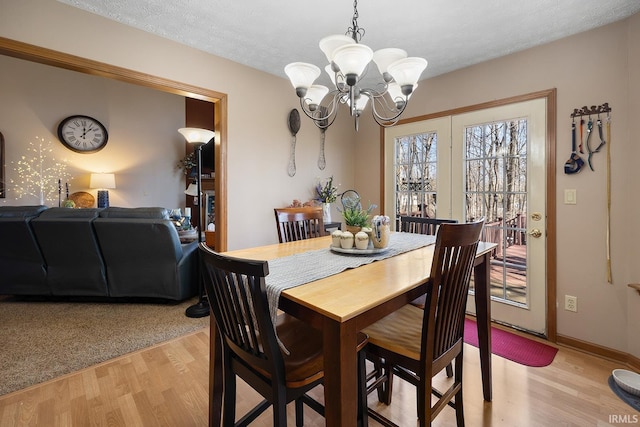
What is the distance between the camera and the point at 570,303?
2369 mm

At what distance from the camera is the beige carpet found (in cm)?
201

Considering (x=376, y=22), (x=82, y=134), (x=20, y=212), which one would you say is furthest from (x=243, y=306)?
(x=82, y=134)

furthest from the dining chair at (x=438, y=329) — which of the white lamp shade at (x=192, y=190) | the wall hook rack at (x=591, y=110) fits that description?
the white lamp shade at (x=192, y=190)

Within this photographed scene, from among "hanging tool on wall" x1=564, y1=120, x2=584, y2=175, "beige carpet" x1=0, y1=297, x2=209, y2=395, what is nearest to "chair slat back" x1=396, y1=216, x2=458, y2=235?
"hanging tool on wall" x1=564, y1=120, x2=584, y2=175

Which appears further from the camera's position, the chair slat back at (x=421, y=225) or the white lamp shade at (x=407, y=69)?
the chair slat back at (x=421, y=225)

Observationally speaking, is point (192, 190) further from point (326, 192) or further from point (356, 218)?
point (356, 218)

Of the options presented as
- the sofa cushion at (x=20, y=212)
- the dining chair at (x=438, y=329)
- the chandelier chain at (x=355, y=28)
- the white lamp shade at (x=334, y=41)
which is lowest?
the dining chair at (x=438, y=329)

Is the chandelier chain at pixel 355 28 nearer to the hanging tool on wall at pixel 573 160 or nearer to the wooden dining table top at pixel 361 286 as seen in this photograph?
the wooden dining table top at pixel 361 286

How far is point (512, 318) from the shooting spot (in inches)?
104

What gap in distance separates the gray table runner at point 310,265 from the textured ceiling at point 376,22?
1.56 metres

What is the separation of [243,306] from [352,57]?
1160 mm

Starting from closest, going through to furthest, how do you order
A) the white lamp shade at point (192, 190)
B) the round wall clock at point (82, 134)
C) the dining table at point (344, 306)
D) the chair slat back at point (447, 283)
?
→ 1. the dining table at point (344, 306)
2. the chair slat back at point (447, 283)
3. the round wall clock at point (82, 134)
4. the white lamp shade at point (192, 190)

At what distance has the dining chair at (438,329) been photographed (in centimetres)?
115

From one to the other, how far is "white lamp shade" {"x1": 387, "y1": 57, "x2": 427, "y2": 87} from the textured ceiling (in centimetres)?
72
